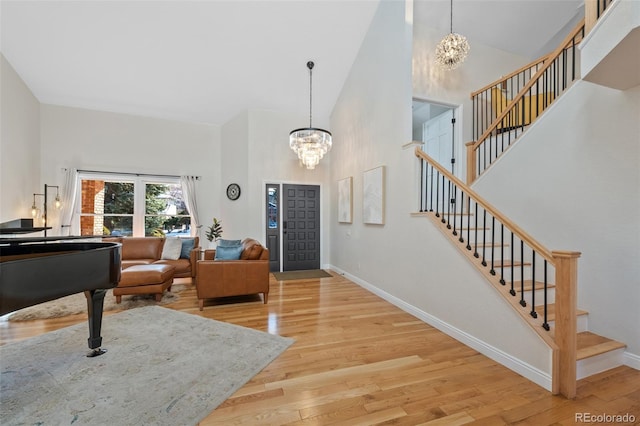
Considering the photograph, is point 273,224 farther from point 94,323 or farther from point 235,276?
point 94,323

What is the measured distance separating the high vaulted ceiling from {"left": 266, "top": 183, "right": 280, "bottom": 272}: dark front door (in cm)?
206

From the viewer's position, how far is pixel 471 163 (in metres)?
4.24

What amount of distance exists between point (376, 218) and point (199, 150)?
478cm

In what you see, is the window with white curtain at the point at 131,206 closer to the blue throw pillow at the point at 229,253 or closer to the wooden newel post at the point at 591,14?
the blue throw pillow at the point at 229,253

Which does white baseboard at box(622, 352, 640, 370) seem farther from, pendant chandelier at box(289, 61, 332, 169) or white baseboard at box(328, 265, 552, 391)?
pendant chandelier at box(289, 61, 332, 169)

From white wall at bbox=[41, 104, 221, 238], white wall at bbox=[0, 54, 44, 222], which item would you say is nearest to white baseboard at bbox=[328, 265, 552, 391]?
white wall at bbox=[41, 104, 221, 238]

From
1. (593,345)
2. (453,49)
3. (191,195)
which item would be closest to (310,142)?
(453,49)

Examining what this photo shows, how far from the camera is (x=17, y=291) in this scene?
1.83 meters

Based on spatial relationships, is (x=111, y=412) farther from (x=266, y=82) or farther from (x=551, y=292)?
(x=266, y=82)

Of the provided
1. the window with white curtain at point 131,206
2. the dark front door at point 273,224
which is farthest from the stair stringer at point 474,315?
the window with white curtain at point 131,206

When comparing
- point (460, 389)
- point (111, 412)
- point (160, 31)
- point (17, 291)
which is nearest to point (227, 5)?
point (160, 31)

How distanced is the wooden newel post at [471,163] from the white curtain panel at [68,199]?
7.60m

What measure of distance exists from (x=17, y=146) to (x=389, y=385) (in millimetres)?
6666

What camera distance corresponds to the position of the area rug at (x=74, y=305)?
11.1ft
